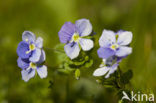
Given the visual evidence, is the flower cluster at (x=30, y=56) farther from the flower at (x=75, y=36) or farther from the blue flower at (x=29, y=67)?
the flower at (x=75, y=36)

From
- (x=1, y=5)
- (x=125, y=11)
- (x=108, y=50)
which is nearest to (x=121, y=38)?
(x=108, y=50)

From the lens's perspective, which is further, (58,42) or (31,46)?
(58,42)

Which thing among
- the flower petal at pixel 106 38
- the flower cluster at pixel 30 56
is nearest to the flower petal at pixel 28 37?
the flower cluster at pixel 30 56

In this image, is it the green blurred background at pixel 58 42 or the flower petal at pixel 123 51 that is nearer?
the flower petal at pixel 123 51

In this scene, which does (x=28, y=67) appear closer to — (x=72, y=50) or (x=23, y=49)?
(x=23, y=49)

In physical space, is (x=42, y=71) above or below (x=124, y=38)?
below

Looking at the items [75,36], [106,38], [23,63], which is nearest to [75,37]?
[75,36]

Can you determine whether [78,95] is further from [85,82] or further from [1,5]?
[1,5]
